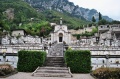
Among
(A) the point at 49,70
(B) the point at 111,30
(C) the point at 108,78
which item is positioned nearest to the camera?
(C) the point at 108,78

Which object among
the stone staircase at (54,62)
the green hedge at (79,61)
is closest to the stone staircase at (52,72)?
the green hedge at (79,61)

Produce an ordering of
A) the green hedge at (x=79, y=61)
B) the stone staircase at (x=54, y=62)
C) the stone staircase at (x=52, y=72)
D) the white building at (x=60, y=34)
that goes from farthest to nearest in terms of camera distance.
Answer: the white building at (x=60, y=34) → the stone staircase at (x=54, y=62) → the green hedge at (x=79, y=61) → the stone staircase at (x=52, y=72)

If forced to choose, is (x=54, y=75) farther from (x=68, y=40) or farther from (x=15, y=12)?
(x=15, y=12)

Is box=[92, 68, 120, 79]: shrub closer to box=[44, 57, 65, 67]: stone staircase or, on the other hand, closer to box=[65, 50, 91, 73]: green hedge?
box=[65, 50, 91, 73]: green hedge

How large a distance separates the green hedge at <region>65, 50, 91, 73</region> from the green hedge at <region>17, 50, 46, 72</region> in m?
3.34

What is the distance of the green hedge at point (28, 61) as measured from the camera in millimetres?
24578

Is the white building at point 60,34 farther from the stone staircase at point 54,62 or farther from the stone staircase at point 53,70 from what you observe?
the stone staircase at point 53,70

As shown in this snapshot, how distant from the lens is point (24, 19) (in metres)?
159

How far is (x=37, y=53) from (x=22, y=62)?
194 cm

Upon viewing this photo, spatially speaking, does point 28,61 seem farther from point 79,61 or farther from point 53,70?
point 79,61

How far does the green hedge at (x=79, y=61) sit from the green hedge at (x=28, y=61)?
3344mm

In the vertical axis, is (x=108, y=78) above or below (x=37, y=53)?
below

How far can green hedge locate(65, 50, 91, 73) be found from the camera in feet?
80.0

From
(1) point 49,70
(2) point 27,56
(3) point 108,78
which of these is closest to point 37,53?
(2) point 27,56
